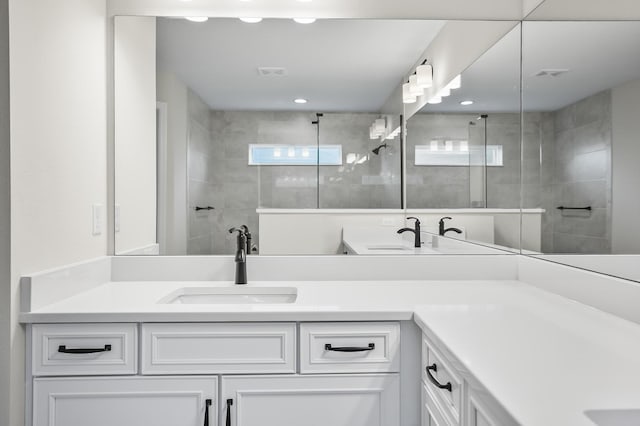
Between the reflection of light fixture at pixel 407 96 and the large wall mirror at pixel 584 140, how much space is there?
1.63 feet

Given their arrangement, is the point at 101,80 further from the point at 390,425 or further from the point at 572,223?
the point at 572,223

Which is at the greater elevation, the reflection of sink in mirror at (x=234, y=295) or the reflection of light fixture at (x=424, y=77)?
the reflection of light fixture at (x=424, y=77)

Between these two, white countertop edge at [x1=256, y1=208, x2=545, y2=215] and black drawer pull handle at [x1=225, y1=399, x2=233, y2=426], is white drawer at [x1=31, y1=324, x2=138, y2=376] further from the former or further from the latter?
white countertop edge at [x1=256, y1=208, x2=545, y2=215]

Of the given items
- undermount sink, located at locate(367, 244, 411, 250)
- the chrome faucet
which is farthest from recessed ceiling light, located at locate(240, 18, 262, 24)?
undermount sink, located at locate(367, 244, 411, 250)

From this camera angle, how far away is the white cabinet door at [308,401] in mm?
1385

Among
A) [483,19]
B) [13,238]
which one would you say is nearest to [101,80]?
[13,238]

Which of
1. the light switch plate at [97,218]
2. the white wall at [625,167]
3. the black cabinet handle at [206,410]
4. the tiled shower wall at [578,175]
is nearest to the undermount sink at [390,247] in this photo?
the tiled shower wall at [578,175]

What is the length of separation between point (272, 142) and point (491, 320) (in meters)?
1.19

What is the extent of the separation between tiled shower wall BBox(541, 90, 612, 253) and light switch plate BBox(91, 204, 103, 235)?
73.6 inches

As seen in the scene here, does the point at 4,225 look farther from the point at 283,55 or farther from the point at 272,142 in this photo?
the point at 283,55

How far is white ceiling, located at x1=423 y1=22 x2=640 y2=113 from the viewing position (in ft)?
4.29

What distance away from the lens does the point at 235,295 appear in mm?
1822

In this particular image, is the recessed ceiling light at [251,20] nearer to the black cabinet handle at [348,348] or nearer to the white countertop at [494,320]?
the white countertop at [494,320]

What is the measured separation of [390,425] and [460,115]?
140 centimetres
